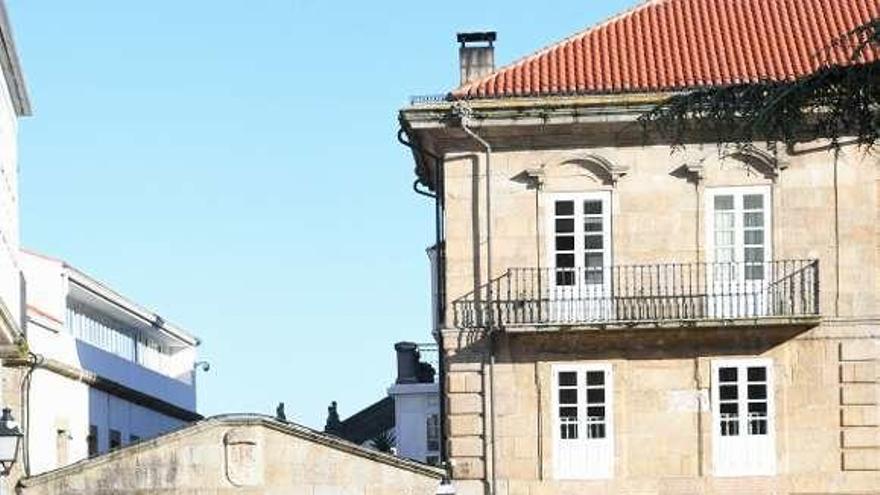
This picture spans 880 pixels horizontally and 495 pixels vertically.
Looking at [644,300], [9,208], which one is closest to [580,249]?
[644,300]

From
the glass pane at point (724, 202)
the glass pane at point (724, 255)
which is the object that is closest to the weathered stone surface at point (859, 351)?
the glass pane at point (724, 255)

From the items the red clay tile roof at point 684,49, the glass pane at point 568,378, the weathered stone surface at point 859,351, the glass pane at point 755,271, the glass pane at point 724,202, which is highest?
the red clay tile roof at point 684,49

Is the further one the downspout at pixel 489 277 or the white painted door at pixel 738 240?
the downspout at pixel 489 277

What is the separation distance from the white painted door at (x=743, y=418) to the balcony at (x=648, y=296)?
0.94 metres

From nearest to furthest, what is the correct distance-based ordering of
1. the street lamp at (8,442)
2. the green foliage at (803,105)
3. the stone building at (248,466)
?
the green foliage at (803,105) < the street lamp at (8,442) < the stone building at (248,466)

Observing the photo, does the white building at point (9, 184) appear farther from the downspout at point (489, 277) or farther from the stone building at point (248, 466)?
the downspout at point (489, 277)

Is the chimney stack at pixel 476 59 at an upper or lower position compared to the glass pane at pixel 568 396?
upper

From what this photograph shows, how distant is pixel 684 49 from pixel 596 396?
6.14 m

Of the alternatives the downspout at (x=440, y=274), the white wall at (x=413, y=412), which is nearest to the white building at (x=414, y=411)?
the white wall at (x=413, y=412)

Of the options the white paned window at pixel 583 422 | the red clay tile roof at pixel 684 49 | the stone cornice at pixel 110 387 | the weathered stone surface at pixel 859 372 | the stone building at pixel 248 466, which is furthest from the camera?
the stone cornice at pixel 110 387

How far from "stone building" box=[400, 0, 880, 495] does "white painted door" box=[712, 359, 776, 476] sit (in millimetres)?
32

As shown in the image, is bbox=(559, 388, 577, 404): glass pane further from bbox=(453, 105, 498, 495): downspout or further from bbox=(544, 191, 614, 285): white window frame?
bbox=(544, 191, 614, 285): white window frame

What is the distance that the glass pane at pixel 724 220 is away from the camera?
4209cm

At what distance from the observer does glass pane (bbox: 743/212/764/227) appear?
138 ft
